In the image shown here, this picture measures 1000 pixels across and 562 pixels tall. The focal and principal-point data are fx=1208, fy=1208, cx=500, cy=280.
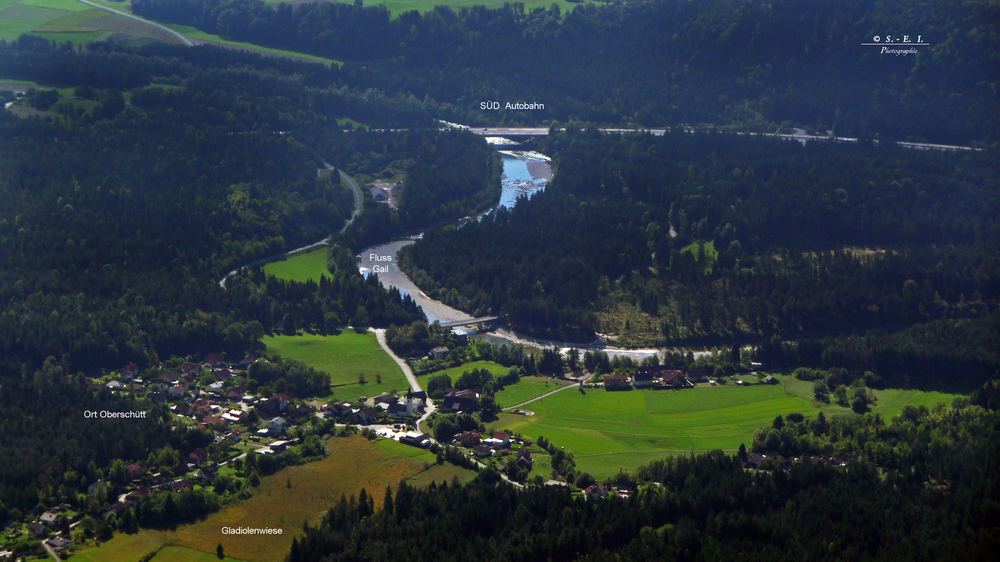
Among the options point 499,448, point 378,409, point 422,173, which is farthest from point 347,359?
point 422,173

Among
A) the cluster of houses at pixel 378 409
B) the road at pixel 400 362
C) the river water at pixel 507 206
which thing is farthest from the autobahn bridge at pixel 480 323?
the cluster of houses at pixel 378 409

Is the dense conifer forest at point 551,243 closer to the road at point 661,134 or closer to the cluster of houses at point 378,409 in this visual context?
the cluster of houses at point 378,409

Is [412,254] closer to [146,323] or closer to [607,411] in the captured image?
[146,323]

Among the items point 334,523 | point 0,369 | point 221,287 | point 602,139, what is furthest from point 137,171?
point 334,523

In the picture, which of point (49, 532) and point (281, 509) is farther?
point (281, 509)

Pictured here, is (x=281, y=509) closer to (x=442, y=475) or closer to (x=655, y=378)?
(x=442, y=475)

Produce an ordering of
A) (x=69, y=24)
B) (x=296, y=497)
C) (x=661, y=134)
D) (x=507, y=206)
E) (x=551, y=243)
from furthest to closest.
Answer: (x=69, y=24) < (x=661, y=134) < (x=507, y=206) < (x=551, y=243) < (x=296, y=497)

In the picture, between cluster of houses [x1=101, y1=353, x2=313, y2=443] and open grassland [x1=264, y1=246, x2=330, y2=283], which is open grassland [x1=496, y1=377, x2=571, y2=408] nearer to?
cluster of houses [x1=101, y1=353, x2=313, y2=443]
